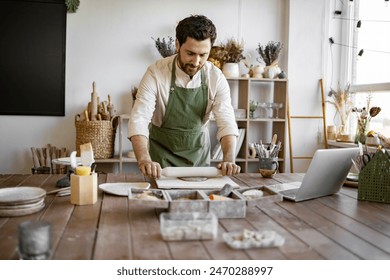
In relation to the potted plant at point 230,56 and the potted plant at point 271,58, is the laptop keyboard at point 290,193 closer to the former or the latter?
Answer: the potted plant at point 230,56

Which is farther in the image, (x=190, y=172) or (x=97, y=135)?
(x=97, y=135)

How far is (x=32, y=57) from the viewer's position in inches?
188

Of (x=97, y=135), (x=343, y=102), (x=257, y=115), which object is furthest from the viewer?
(x=257, y=115)

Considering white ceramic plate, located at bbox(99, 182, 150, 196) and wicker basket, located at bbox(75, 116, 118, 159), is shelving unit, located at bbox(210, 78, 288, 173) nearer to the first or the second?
wicker basket, located at bbox(75, 116, 118, 159)

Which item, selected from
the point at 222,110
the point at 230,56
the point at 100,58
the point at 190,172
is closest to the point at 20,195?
the point at 190,172

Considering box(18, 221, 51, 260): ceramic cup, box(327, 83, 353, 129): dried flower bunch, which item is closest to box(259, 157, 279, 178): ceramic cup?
box(18, 221, 51, 260): ceramic cup

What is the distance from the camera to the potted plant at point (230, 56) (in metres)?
4.82

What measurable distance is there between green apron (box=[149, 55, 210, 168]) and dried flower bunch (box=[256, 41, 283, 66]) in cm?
221

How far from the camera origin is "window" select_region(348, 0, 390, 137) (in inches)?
183

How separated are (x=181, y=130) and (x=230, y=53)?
212 centimetres

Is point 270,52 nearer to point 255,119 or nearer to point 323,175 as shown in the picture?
point 255,119

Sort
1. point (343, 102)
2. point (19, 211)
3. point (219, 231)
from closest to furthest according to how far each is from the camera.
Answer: point (219, 231)
point (19, 211)
point (343, 102)

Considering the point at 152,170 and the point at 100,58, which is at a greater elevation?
the point at 100,58
